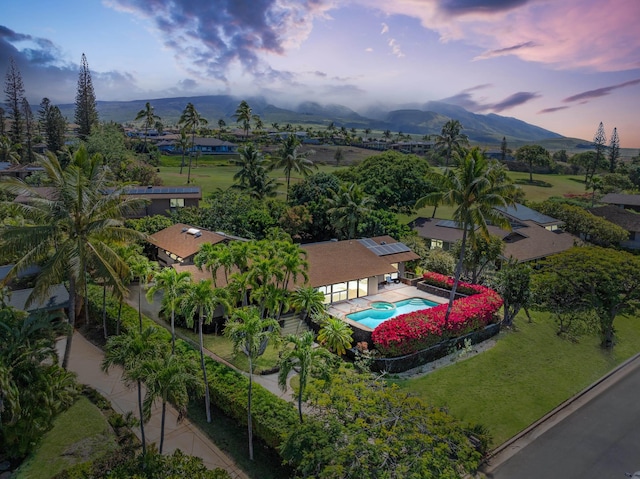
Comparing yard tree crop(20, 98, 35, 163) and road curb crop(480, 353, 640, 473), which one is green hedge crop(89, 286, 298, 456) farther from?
yard tree crop(20, 98, 35, 163)

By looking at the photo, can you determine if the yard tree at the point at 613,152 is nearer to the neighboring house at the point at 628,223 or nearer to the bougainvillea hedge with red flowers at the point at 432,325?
the neighboring house at the point at 628,223

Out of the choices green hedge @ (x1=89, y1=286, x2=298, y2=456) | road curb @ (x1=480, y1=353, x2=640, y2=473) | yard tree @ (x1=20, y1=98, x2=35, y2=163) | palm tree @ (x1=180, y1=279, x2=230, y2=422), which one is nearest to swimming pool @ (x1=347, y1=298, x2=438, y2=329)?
green hedge @ (x1=89, y1=286, x2=298, y2=456)

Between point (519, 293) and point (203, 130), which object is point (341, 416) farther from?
point (203, 130)

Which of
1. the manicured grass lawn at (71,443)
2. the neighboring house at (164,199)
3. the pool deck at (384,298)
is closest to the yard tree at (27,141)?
the neighboring house at (164,199)

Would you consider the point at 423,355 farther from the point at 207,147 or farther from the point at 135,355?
the point at 207,147

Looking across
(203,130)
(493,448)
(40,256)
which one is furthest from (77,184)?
(203,130)

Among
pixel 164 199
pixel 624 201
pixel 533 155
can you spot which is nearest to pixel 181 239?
pixel 164 199
